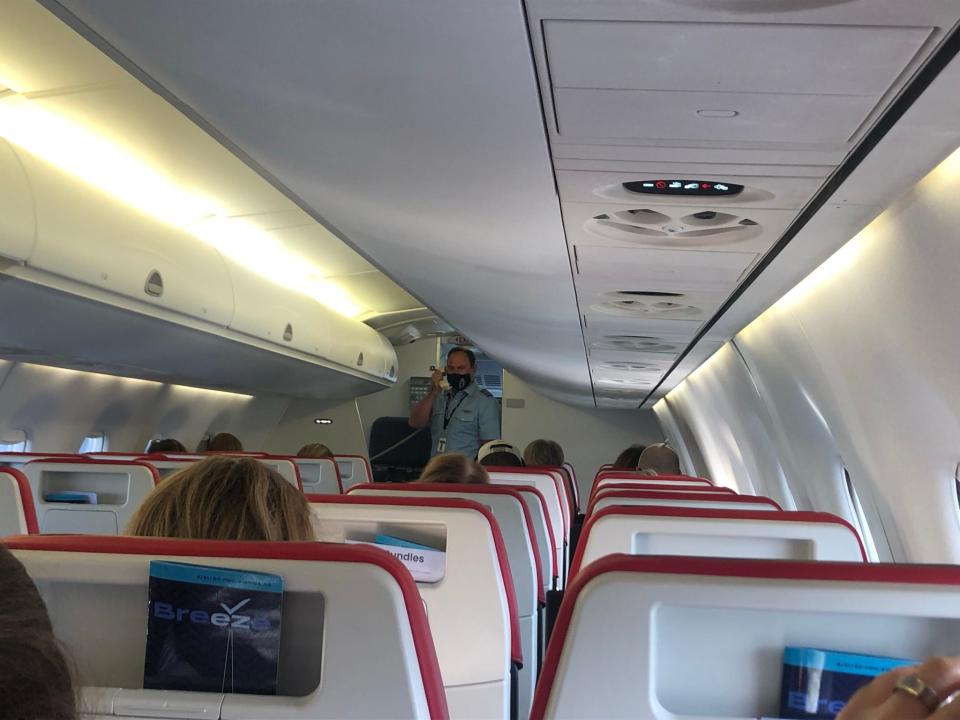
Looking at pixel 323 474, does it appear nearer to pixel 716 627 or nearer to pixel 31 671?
pixel 716 627

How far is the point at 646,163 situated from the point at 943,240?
0.99 metres

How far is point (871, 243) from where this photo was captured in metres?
3.97

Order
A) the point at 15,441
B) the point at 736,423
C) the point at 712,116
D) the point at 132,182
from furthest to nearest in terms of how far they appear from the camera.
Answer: the point at 736,423 → the point at 15,441 → the point at 132,182 → the point at 712,116

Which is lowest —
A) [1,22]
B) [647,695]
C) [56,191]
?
[647,695]

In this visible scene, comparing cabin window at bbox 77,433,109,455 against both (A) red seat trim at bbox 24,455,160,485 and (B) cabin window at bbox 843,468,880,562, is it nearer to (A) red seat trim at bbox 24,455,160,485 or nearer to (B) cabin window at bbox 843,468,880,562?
(A) red seat trim at bbox 24,455,160,485

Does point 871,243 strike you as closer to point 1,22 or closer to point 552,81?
point 552,81

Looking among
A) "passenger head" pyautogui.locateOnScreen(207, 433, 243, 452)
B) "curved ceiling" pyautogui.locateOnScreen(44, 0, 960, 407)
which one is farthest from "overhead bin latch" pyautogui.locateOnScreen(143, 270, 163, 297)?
"passenger head" pyautogui.locateOnScreen(207, 433, 243, 452)

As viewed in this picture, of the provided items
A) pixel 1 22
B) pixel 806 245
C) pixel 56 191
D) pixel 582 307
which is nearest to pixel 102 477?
pixel 56 191

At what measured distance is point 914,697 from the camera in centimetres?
72

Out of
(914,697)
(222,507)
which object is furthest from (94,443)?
(914,697)

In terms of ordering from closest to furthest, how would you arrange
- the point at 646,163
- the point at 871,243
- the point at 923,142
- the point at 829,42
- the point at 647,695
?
the point at 647,695 → the point at 829,42 → the point at 923,142 → the point at 646,163 → the point at 871,243

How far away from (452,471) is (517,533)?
0.80 metres

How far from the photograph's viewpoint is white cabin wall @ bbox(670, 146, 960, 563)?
352cm

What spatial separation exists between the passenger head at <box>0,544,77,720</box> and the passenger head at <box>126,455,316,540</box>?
148 cm
